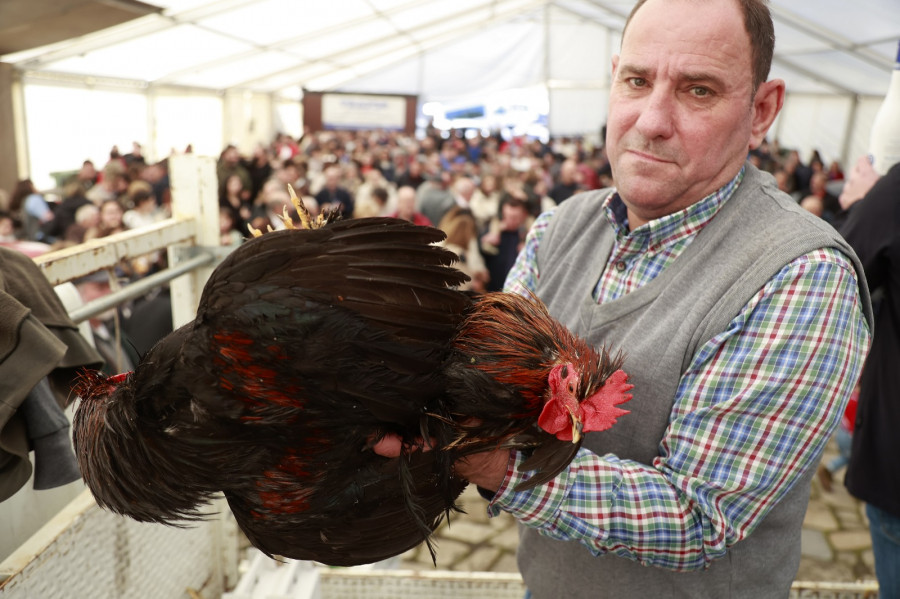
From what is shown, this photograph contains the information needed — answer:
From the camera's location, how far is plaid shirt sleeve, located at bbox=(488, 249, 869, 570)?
3.99 feet

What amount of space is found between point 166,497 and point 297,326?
45 centimetres

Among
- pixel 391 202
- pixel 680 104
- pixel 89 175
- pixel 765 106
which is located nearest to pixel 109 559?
pixel 680 104

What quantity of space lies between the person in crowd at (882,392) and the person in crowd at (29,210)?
848cm

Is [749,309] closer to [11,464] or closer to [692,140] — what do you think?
[692,140]

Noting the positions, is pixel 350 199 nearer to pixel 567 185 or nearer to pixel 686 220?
pixel 567 185

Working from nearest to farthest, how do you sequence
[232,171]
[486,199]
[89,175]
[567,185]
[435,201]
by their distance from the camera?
[435,201] → [486,199] → [232,171] → [567,185] → [89,175]

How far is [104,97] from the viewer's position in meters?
14.3

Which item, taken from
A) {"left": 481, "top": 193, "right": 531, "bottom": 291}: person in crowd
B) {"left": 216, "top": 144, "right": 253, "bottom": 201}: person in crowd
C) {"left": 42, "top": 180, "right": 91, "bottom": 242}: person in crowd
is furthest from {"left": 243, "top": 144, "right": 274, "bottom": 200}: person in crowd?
{"left": 481, "top": 193, "right": 531, "bottom": 291}: person in crowd

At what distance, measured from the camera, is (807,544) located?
423 cm

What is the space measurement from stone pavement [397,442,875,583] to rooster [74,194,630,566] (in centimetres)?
295

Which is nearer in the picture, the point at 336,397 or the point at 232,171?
the point at 336,397

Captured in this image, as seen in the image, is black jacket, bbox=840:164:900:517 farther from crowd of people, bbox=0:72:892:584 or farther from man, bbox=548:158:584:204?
man, bbox=548:158:584:204

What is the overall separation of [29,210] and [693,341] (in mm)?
9242

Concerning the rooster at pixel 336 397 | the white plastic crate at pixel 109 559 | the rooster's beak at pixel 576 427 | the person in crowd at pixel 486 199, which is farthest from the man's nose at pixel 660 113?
the person in crowd at pixel 486 199
